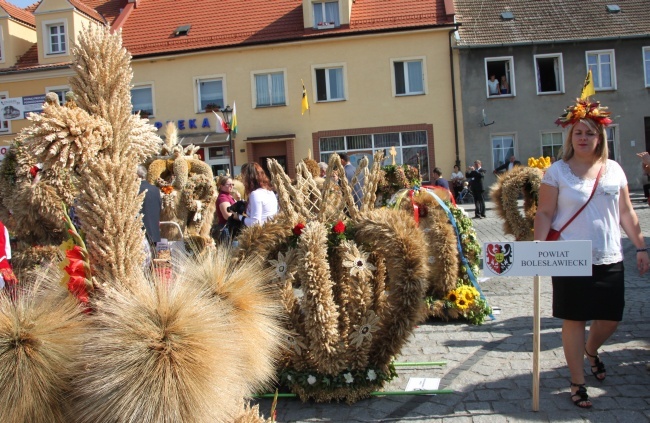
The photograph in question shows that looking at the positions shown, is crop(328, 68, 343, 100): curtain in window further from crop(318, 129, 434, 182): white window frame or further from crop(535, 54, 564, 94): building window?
crop(535, 54, 564, 94): building window

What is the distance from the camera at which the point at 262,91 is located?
2409 cm

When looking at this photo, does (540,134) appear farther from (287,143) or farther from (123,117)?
(123,117)

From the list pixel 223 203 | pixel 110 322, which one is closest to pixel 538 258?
pixel 110 322

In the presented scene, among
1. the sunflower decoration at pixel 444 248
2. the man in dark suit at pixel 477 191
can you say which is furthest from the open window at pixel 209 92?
the sunflower decoration at pixel 444 248

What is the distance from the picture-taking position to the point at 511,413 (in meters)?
3.80

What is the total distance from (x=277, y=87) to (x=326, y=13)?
3498mm

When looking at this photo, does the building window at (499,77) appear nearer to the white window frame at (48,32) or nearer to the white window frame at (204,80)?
the white window frame at (204,80)

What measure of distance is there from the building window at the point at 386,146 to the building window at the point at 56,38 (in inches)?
458

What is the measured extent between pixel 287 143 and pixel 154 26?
813 cm

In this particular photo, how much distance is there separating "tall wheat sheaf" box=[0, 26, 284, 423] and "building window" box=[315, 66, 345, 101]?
72.3 feet

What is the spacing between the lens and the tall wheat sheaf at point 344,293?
3.93 meters

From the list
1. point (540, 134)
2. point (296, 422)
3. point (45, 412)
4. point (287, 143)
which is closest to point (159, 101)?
point (287, 143)

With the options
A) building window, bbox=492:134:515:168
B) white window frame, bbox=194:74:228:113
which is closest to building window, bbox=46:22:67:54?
white window frame, bbox=194:74:228:113

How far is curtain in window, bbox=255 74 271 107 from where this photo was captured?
78.9 feet
